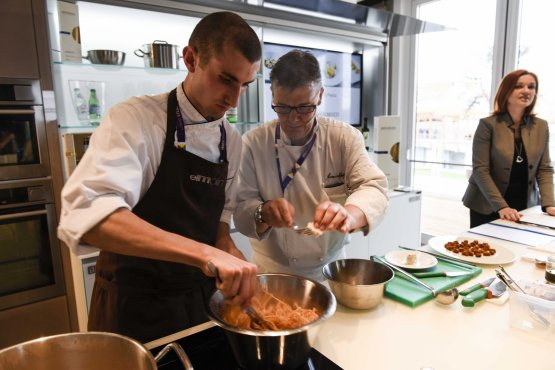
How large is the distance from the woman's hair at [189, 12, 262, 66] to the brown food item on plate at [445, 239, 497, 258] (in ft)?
3.90

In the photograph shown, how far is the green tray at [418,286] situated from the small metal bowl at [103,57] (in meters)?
1.94

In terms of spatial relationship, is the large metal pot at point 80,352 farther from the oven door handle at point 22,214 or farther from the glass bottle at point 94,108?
the glass bottle at point 94,108

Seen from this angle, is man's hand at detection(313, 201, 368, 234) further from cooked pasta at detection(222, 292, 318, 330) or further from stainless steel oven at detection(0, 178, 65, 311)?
stainless steel oven at detection(0, 178, 65, 311)

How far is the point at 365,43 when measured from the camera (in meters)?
3.53

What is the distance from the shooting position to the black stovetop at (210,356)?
87cm

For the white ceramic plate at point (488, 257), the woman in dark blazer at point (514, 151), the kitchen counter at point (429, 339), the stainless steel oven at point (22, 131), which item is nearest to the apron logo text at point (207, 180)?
the kitchen counter at point (429, 339)

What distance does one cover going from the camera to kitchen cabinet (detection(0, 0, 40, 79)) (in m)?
1.80

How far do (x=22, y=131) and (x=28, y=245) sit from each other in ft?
2.02

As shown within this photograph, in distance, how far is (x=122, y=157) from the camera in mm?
894

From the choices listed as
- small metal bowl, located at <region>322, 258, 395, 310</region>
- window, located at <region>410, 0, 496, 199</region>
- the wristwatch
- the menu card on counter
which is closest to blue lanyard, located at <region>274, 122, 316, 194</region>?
the wristwatch

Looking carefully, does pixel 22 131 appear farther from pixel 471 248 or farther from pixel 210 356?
pixel 471 248

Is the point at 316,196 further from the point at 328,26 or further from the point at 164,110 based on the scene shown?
the point at 328,26

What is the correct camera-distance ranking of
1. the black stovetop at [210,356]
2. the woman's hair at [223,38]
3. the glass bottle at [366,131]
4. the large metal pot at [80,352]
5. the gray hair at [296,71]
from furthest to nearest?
the glass bottle at [366,131] < the gray hair at [296,71] < the woman's hair at [223,38] < the black stovetop at [210,356] < the large metal pot at [80,352]

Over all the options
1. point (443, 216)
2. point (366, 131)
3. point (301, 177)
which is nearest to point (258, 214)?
point (301, 177)
